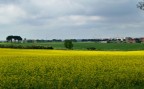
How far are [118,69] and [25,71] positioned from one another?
5.50 meters

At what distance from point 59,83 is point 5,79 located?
256 centimetres

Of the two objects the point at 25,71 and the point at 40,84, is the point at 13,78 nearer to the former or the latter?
the point at 40,84

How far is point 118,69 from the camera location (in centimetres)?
2514

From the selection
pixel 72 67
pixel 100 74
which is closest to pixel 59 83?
pixel 100 74

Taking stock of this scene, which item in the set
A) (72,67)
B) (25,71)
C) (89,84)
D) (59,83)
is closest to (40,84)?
(59,83)

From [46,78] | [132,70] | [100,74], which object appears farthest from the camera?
[132,70]

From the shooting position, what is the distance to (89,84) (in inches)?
786

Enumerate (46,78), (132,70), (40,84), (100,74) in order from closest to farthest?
(40,84) < (46,78) < (100,74) < (132,70)

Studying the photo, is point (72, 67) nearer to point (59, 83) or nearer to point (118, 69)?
point (118, 69)

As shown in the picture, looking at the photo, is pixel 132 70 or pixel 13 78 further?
pixel 132 70

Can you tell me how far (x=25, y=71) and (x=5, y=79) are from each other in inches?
135

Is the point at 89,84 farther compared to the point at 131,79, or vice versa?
the point at 131,79

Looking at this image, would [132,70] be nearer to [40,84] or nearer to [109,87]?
[109,87]

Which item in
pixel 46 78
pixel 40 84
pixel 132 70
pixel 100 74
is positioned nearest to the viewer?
pixel 40 84
